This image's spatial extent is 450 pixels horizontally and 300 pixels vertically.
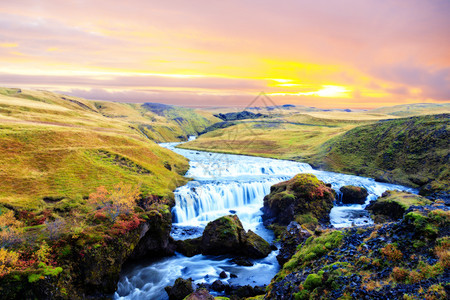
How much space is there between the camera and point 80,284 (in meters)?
23.8

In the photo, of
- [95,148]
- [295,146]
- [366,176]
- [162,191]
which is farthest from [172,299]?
[295,146]

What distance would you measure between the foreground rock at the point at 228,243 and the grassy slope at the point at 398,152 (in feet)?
202

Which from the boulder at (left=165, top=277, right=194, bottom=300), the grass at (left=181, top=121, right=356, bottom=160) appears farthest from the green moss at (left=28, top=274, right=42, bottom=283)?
the grass at (left=181, top=121, right=356, bottom=160)

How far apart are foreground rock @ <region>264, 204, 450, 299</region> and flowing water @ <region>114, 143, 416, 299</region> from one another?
12425mm

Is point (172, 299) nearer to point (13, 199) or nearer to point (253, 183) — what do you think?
point (13, 199)

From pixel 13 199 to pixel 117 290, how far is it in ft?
81.9

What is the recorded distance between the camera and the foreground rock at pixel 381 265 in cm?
1384

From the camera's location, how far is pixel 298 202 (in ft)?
163

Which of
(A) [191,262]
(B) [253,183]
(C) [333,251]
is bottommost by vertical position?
(A) [191,262]

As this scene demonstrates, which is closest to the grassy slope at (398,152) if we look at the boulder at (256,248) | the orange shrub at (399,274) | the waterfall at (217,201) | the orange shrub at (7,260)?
the waterfall at (217,201)

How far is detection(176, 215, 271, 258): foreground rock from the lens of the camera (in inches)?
1410

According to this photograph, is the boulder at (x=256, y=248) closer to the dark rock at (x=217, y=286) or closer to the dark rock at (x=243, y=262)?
the dark rock at (x=243, y=262)

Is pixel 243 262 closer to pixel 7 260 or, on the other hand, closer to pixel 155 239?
pixel 155 239

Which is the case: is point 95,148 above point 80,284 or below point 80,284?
above
